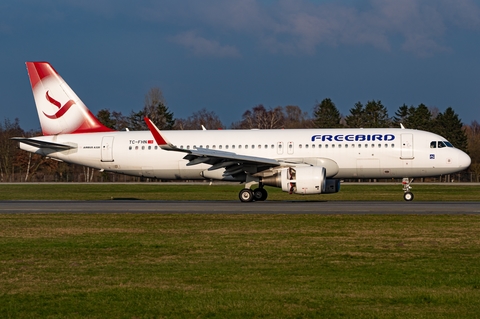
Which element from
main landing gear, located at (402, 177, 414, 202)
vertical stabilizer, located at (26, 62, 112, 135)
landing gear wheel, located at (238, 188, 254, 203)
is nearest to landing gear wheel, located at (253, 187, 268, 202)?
landing gear wheel, located at (238, 188, 254, 203)

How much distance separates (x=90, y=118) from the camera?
36062 millimetres

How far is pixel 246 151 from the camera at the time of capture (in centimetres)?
3300

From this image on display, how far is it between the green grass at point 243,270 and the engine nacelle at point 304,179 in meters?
8.43

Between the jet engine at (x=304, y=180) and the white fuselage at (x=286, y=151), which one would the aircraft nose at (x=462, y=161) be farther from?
the jet engine at (x=304, y=180)

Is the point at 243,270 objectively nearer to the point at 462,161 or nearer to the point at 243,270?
the point at 243,270

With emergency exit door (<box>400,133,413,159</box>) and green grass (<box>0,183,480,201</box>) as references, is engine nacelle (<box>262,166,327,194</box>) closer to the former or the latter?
emergency exit door (<box>400,133,413,159</box>)

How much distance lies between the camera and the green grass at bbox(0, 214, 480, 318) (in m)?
9.07

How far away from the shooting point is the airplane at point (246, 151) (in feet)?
101

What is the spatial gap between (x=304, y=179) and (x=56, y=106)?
48.7 feet

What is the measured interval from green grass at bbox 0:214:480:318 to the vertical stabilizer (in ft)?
53.3

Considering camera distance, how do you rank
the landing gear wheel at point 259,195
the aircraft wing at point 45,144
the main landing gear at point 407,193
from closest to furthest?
the main landing gear at point 407,193, the landing gear wheel at point 259,195, the aircraft wing at point 45,144

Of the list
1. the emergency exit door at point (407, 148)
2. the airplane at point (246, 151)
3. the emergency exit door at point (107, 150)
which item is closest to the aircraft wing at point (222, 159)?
the airplane at point (246, 151)

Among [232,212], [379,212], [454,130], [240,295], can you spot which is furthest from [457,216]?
[454,130]

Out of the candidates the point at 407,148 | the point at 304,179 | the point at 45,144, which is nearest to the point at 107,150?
the point at 45,144
